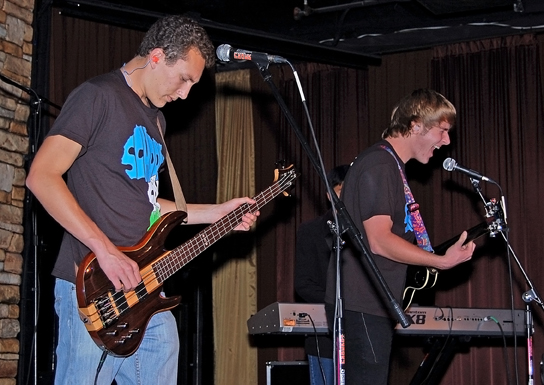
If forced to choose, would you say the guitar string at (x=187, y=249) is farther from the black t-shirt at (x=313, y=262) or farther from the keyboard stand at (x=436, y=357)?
the keyboard stand at (x=436, y=357)

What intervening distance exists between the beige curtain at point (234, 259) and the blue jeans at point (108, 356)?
412 centimetres

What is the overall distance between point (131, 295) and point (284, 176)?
1234 millimetres

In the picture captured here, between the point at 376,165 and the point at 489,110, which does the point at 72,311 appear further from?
the point at 489,110

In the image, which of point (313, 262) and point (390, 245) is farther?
point (313, 262)

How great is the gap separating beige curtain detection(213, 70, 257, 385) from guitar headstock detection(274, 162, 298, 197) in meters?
3.27

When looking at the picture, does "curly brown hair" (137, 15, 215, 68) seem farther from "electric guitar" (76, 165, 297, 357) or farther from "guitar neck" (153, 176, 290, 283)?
"guitar neck" (153, 176, 290, 283)

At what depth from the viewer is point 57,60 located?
205 inches

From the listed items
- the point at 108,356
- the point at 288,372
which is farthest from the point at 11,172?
the point at 108,356

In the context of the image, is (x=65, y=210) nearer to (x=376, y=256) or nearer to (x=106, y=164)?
(x=106, y=164)

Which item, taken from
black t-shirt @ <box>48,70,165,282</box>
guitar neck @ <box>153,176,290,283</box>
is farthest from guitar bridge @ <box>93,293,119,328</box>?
guitar neck @ <box>153,176,290,283</box>

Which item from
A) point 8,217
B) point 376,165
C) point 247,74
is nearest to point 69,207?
point 376,165

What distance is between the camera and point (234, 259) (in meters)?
6.95

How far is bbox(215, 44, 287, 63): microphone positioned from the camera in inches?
114

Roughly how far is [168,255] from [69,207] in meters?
0.49
